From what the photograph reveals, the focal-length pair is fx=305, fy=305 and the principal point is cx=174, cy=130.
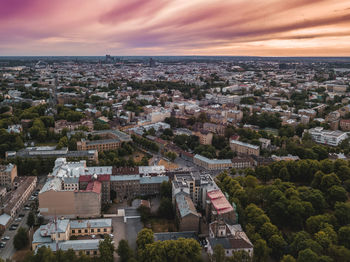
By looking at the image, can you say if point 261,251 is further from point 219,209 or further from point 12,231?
point 12,231

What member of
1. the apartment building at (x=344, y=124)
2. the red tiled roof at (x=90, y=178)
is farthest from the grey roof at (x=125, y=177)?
the apartment building at (x=344, y=124)

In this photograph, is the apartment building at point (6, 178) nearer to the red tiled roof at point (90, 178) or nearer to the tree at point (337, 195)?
the red tiled roof at point (90, 178)

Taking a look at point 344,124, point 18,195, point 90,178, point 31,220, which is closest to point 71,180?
point 90,178

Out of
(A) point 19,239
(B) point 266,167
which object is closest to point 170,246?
(A) point 19,239

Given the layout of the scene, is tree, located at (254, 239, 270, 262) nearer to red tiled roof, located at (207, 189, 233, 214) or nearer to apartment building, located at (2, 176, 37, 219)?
red tiled roof, located at (207, 189, 233, 214)

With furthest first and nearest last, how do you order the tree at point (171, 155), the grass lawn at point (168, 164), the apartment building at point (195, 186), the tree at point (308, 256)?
the tree at point (171, 155), the grass lawn at point (168, 164), the apartment building at point (195, 186), the tree at point (308, 256)

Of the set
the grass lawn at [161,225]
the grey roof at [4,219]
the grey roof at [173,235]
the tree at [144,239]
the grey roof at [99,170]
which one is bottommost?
the grass lawn at [161,225]
